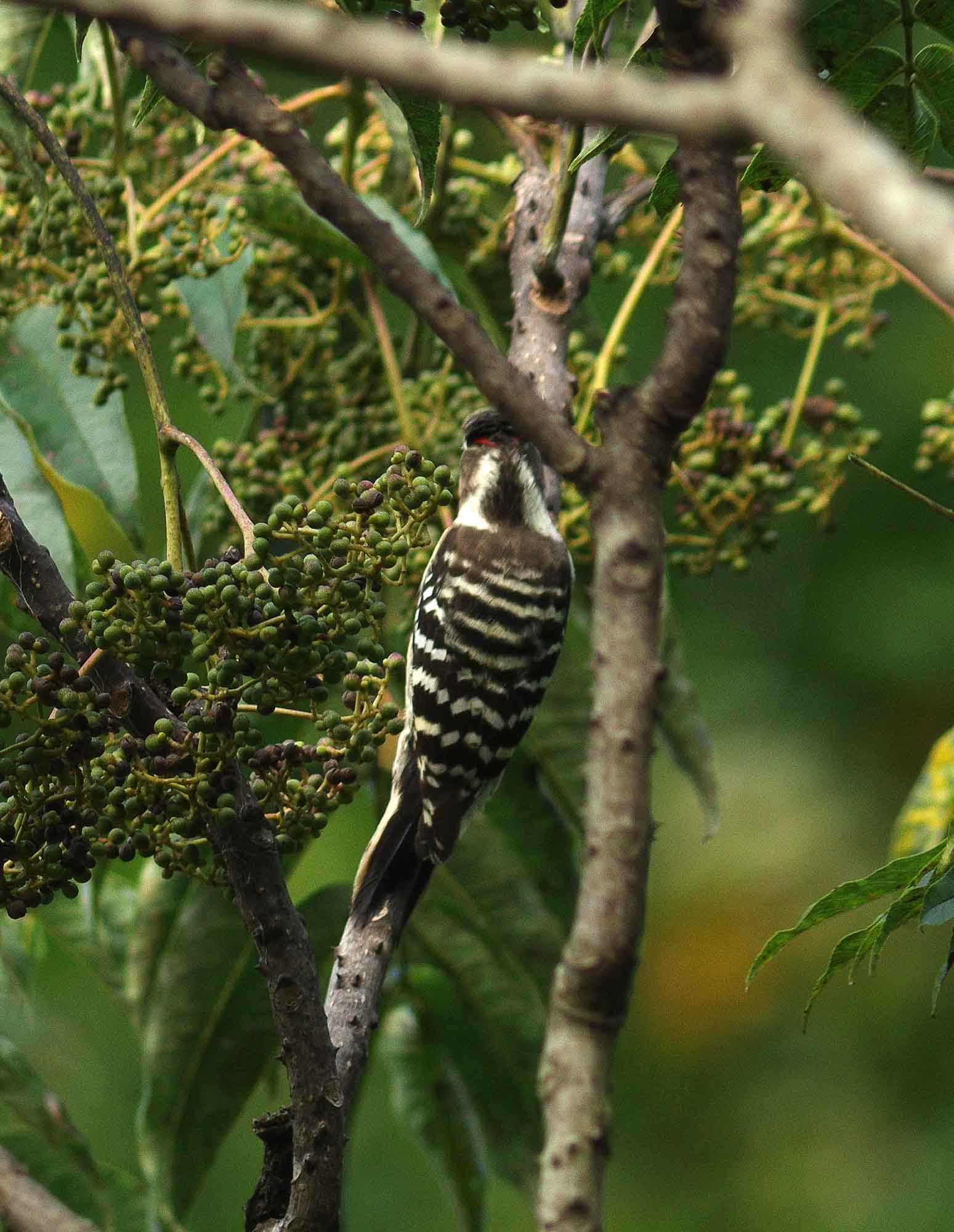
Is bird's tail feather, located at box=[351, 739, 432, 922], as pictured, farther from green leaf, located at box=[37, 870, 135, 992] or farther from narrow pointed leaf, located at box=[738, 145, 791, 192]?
narrow pointed leaf, located at box=[738, 145, 791, 192]

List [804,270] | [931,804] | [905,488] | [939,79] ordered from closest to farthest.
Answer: [905,488] → [939,79] → [931,804] → [804,270]

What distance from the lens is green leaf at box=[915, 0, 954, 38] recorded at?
7.48ft

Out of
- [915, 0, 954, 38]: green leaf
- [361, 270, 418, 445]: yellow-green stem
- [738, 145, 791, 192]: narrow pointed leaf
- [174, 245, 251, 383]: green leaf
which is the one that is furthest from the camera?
[361, 270, 418, 445]: yellow-green stem

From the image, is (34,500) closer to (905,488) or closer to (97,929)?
(97,929)

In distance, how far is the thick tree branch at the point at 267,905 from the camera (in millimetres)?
1993

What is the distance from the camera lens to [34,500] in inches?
114

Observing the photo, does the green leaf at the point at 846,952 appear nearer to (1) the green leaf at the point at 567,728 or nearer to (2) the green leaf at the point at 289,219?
(1) the green leaf at the point at 567,728

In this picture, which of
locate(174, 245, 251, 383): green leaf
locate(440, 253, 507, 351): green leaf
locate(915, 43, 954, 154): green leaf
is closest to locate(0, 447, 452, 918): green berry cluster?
locate(174, 245, 251, 383): green leaf

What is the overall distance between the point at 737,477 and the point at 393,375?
34.5 inches

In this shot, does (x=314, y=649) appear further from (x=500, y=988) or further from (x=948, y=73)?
(x=500, y=988)

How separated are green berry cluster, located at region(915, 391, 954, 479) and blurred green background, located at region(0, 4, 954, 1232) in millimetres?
4107

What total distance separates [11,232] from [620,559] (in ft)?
7.96

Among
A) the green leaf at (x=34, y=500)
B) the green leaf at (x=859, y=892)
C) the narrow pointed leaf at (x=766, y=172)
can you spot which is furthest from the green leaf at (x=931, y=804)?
the green leaf at (x=34, y=500)

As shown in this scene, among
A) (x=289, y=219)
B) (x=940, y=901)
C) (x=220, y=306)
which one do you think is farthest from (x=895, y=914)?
(x=289, y=219)
